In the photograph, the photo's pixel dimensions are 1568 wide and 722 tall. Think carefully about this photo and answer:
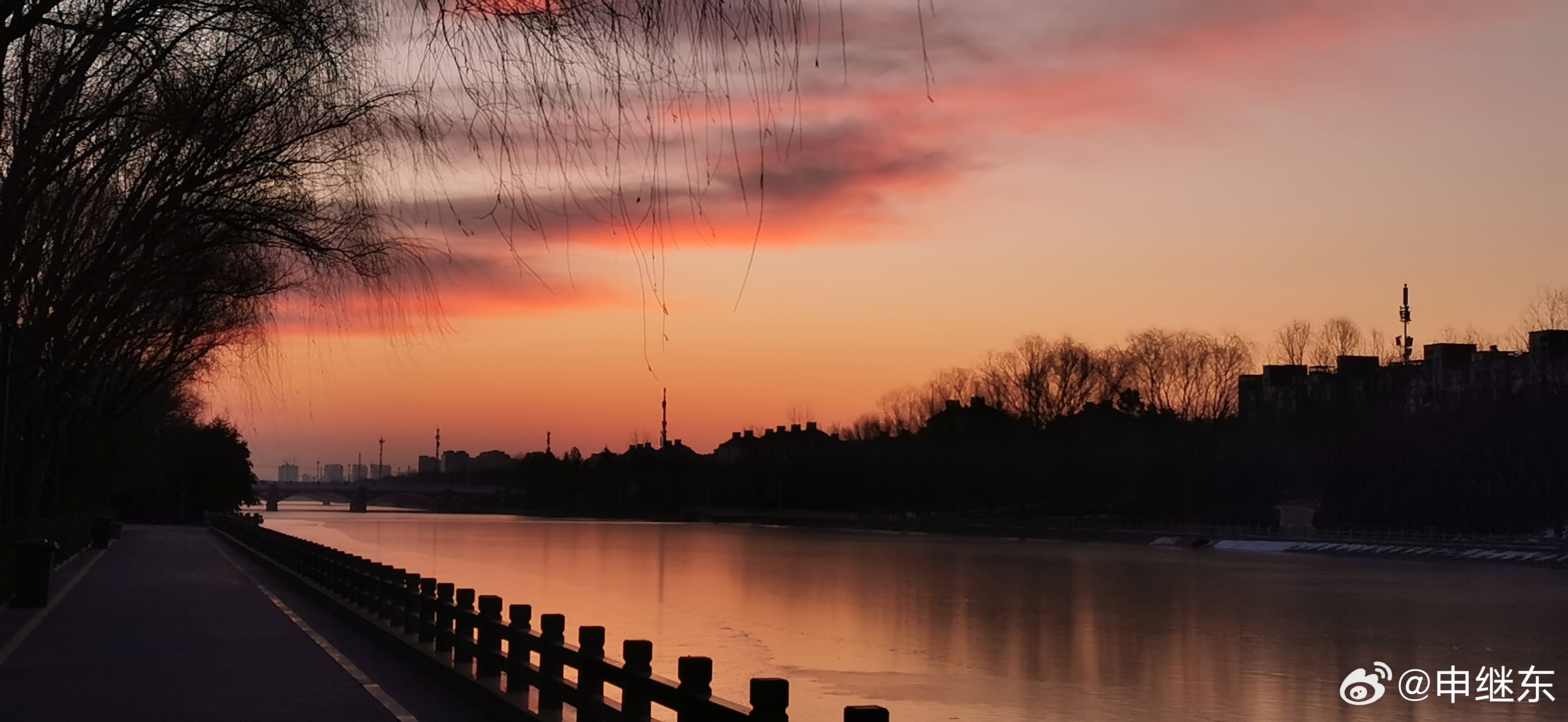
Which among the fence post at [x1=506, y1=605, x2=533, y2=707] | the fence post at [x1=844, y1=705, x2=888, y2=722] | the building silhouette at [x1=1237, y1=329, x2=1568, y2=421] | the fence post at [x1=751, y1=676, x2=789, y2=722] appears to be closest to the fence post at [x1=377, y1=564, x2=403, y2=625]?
the fence post at [x1=506, y1=605, x2=533, y2=707]

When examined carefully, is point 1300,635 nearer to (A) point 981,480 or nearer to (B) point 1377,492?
(B) point 1377,492

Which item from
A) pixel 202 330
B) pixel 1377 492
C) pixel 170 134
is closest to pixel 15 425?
pixel 202 330

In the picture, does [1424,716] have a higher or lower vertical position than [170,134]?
lower

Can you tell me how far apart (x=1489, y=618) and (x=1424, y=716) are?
2140 centimetres

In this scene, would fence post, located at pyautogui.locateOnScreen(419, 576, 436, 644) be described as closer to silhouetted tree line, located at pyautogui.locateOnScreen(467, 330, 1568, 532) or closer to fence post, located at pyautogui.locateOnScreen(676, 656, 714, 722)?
fence post, located at pyautogui.locateOnScreen(676, 656, 714, 722)

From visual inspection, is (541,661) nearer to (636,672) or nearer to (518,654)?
(518,654)

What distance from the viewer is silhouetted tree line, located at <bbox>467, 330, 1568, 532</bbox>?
8762cm

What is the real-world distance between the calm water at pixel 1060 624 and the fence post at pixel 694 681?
14.5 metres

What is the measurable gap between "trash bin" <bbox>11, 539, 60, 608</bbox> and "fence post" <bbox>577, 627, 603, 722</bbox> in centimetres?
1760

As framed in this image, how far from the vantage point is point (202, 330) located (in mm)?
36688

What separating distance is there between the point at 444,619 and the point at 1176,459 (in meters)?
113

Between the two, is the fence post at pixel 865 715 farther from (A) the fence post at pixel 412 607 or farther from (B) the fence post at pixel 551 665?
(A) the fence post at pixel 412 607

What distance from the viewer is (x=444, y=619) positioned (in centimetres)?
1784

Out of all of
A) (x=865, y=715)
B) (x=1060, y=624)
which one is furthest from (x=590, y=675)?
(x=1060, y=624)
